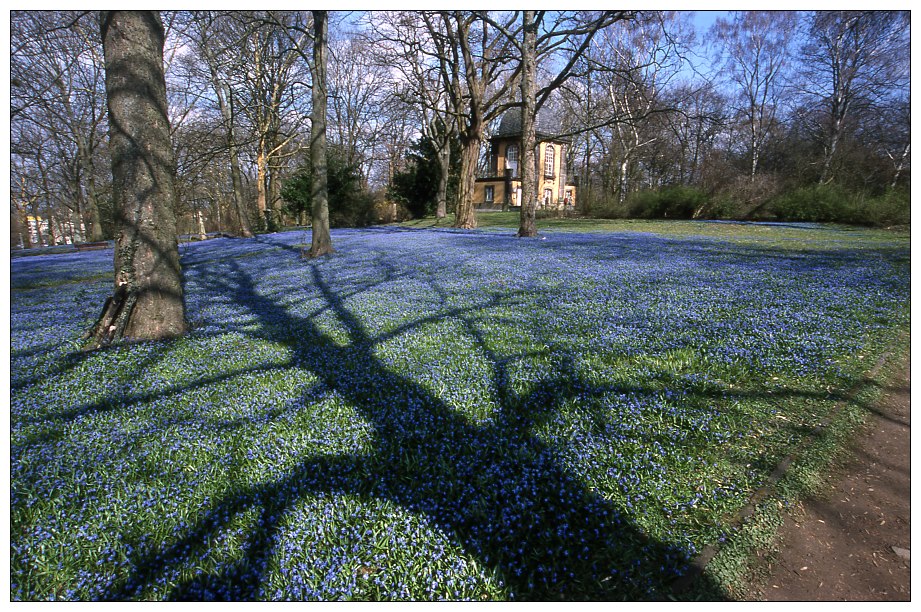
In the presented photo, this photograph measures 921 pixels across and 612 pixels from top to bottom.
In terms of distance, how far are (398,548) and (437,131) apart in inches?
1426

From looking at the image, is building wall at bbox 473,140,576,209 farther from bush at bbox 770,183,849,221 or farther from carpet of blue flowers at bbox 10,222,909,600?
carpet of blue flowers at bbox 10,222,909,600

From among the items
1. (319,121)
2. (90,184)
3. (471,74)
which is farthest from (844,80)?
(90,184)

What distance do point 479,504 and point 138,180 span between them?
518 cm

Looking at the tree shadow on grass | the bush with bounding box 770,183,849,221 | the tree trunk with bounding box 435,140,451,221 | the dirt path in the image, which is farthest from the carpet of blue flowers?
the tree trunk with bounding box 435,140,451,221

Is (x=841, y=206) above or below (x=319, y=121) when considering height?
below

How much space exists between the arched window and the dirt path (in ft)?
163

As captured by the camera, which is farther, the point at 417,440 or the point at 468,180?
the point at 468,180

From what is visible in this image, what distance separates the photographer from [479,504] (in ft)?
7.15

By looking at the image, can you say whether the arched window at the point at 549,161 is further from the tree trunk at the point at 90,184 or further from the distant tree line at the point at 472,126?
the tree trunk at the point at 90,184

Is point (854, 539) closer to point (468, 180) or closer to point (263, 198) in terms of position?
point (468, 180)

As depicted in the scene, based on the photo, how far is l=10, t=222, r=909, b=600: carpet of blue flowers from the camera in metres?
1.86

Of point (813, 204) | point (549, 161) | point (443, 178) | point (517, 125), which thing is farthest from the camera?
point (549, 161)

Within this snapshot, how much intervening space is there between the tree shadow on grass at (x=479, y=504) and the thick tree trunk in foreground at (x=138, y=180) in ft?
10.6

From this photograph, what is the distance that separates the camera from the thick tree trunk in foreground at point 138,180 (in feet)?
15.3
